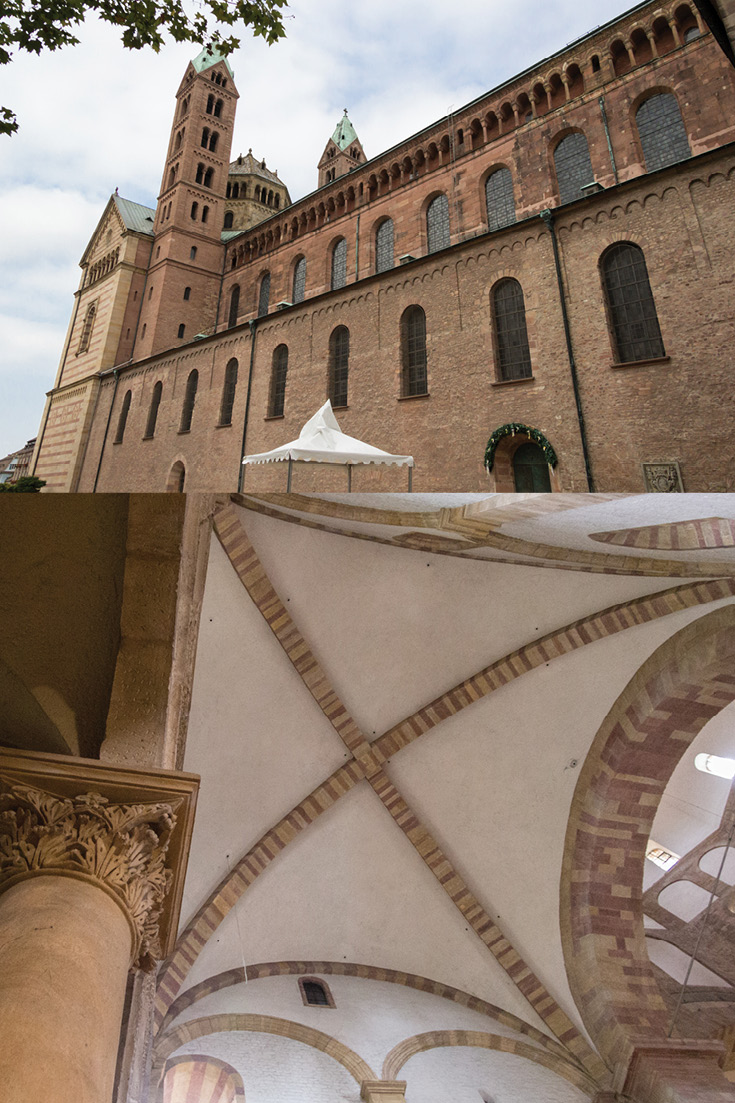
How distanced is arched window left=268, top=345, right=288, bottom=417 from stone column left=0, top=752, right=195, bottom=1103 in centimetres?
1557

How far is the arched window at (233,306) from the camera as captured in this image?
81.2ft

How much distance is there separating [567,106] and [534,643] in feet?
50.8

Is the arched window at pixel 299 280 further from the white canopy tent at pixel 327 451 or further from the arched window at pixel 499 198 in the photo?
the white canopy tent at pixel 327 451

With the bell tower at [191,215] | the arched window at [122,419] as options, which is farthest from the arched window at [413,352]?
the bell tower at [191,215]

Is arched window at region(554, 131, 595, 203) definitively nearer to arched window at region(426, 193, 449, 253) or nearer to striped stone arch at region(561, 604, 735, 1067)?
arched window at region(426, 193, 449, 253)

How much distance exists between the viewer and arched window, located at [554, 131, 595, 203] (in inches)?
627

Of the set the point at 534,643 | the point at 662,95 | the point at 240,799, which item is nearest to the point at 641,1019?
the point at 534,643

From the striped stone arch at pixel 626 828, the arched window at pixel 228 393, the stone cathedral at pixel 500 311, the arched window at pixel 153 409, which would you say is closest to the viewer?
the striped stone arch at pixel 626 828

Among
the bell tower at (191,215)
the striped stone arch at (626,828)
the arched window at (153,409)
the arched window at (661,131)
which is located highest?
the bell tower at (191,215)

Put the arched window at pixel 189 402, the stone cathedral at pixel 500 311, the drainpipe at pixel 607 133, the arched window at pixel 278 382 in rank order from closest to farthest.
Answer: the stone cathedral at pixel 500 311 < the drainpipe at pixel 607 133 < the arched window at pixel 278 382 < the arched window at pixel 189 402

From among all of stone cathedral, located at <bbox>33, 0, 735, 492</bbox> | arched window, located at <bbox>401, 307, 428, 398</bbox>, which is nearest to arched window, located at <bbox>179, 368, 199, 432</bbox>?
stone cathedral, located at <bbox>33, 0, 735, 492</bbox>

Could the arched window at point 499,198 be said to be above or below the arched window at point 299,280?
below

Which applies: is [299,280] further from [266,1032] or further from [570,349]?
[266,1032]

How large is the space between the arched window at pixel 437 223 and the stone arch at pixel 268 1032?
59.6ft
